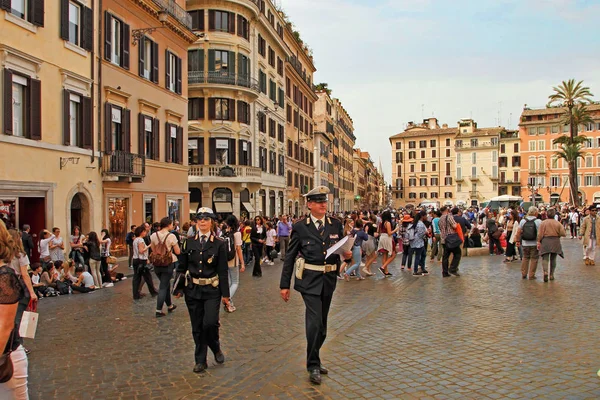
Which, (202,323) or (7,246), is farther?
(202,323)

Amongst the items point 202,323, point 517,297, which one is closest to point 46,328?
point 202,323

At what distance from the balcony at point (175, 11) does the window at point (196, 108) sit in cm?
859

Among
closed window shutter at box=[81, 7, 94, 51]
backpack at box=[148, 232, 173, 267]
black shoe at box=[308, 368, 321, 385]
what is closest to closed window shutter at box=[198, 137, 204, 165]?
closed window shutter at box=[81, 7, 94, 51]

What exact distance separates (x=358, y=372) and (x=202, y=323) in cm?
189

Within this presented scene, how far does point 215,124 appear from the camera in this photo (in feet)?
125

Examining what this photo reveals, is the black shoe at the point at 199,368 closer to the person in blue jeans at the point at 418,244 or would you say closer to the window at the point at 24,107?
the person in blue jeans at the point at 418,244

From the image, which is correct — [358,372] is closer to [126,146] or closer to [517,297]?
[517,297]

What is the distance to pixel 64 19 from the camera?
19406 millimetres

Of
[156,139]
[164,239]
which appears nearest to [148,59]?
[156,139]

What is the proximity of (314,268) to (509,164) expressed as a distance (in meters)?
106

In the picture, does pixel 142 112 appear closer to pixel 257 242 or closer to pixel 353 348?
pixel 257 242

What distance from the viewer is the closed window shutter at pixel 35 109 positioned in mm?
17766

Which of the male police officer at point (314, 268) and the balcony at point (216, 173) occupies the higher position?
the balcony at point (216, 173)

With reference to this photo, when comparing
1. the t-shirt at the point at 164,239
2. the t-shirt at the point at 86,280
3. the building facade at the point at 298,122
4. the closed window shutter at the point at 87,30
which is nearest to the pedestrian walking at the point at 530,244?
the t-shirt at the point at 164,239
